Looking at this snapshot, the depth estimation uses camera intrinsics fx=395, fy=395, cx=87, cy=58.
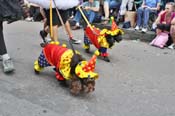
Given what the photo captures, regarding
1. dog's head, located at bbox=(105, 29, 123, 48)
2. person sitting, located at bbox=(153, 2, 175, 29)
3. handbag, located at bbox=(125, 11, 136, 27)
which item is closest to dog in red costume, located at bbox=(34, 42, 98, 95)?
dog's head, located at bbox=(105, 29, 123, 48)

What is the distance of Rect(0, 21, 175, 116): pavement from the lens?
4.68 metres

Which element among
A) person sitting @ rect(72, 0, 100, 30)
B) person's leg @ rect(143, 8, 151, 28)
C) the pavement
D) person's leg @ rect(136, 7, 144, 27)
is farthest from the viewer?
person sitting @ rect(72, 0, 100, 30)

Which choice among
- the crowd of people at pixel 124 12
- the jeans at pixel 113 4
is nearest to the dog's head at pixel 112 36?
the crowd of people at pixel 124 12

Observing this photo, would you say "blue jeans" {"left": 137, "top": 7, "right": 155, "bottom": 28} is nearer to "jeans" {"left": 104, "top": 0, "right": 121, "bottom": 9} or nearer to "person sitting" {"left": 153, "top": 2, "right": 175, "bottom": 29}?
"person sitting" {"left": 153, "top": 2, "right": 175, "bottom": 29}

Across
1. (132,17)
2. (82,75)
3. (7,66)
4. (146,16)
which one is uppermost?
(82,75)

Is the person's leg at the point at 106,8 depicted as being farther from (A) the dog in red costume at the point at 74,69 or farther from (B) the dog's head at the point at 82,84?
(B) the dog's head at the point at 82,84

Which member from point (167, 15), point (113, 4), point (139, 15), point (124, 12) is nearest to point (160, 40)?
point (167, 15)

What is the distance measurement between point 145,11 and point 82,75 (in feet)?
15.9

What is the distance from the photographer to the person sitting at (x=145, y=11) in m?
9.19

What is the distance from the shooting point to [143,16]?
9281 millimetres

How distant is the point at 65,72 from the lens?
501cm

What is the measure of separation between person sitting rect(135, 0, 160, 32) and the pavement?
5.16ft

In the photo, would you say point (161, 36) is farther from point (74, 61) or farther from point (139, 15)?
point (74, 61)

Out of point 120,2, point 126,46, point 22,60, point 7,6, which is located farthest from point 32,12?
point 7,6
